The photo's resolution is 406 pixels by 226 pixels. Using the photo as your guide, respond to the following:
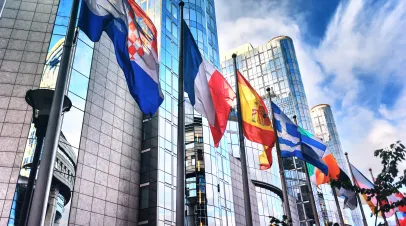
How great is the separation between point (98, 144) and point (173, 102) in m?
12.8

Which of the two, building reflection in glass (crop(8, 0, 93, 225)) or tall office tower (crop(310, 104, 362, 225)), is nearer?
building reflection in glass (crop(8, 0, 93, 225))

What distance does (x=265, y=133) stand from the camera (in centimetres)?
1911

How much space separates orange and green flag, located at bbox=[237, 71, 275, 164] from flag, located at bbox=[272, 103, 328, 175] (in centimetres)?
199

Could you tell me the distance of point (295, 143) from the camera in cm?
2200

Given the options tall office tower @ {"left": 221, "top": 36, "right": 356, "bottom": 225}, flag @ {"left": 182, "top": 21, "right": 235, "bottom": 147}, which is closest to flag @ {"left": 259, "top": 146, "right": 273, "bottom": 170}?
flag @ {"left": 182, "top": 21, "right": 235, "bottom": 147}

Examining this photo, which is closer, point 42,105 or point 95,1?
point 95,1

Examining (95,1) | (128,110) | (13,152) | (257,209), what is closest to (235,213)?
(257,209)

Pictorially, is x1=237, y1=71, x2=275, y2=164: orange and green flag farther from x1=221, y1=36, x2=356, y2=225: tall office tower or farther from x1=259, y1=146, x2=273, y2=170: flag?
x1=221, y1=36, x2=356, y2=225: tall office tower

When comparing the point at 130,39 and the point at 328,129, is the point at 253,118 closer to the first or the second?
the point at 130,39

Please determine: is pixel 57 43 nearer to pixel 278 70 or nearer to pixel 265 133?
pixel 265 133

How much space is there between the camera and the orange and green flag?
719 inches

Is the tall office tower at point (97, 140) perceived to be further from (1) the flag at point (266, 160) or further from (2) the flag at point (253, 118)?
(2) the flag at point (253, 118)

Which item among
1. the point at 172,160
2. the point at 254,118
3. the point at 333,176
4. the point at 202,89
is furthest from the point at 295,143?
the point at 172,160

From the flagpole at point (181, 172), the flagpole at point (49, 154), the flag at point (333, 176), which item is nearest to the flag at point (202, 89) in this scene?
the flagpole at point (181, 172)
